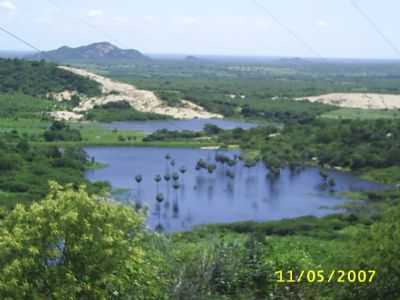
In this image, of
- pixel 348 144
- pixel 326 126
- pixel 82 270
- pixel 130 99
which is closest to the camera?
pixel 82 270

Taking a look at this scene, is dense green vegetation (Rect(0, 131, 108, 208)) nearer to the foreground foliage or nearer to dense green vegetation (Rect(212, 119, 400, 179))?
dense green vegetation (Rect(212, 119, 400, 179))

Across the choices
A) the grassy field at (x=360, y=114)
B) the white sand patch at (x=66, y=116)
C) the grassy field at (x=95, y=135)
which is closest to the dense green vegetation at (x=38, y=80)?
the white sand patch at (x=66, y=116)

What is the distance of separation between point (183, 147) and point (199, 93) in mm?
31468

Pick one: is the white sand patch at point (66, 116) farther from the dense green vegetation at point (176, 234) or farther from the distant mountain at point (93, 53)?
the distant mountain at point (93, 53)

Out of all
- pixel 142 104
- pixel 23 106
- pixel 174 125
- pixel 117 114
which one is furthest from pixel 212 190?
pixel 142 104

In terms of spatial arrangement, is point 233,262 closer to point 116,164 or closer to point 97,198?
point 97,198

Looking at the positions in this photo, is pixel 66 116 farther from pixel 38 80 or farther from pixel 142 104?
pixel 38 80

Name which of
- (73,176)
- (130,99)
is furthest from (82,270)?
(130,99)

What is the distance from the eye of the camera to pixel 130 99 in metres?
68.3

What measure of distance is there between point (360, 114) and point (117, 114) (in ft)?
76.9

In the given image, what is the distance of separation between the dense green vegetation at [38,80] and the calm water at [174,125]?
38.0 ft

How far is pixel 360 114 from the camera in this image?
63.7 m

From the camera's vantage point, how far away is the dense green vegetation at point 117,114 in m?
59.1

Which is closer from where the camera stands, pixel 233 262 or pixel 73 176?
pixel 233 262
